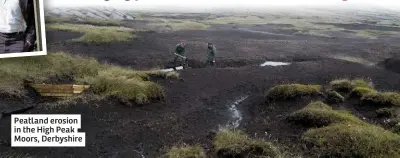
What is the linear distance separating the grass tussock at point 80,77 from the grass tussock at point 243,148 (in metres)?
5.92

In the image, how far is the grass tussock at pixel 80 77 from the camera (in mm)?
18922

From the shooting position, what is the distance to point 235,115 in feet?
62.7

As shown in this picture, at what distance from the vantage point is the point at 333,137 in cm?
1364

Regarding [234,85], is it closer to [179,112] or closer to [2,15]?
[179,112]

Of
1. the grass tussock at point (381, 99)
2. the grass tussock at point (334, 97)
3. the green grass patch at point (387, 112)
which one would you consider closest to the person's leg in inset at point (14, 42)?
the grass tussock at point (334, 97)

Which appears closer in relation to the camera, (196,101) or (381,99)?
(381,99)

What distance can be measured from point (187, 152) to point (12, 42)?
642 cm

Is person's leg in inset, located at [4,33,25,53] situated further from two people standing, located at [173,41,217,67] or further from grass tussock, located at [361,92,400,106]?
two people standing, located at [173,41,217,67]

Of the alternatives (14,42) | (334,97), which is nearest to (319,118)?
(334,97)

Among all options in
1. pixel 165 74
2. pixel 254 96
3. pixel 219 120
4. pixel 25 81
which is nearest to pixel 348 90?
pixel 254 96

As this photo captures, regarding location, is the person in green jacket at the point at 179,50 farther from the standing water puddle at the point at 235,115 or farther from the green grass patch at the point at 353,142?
the green grass patch at the point at 353,142

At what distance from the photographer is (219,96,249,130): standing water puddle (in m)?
17.5

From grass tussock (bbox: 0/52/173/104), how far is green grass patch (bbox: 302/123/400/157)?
825cm

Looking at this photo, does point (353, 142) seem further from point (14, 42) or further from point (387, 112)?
point (14, 42)
